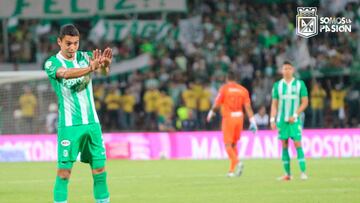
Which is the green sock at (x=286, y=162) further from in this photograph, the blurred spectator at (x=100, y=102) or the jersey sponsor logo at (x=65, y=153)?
the blurred spectator at (x=100, y=102)

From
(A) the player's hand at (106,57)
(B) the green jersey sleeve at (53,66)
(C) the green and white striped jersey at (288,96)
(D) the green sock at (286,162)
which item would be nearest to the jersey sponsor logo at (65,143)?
(B) the green jersey sleeve at (53,66)

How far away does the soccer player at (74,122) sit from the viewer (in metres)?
11.6

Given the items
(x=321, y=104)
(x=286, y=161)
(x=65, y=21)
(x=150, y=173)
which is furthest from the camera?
(x=65, y=21)

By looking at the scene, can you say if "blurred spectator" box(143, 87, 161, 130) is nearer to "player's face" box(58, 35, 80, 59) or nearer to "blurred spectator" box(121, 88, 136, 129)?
"blurred spectator" box(121, 88, 136, 129)

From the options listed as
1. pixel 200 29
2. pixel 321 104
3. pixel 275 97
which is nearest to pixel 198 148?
pixel 321 104

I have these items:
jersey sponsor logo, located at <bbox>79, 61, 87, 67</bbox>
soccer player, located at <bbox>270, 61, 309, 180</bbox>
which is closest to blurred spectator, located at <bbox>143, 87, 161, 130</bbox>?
soccer player, located at <bbox>270, 61, 309, 180</bbox>

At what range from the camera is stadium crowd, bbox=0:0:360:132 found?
32375 mm

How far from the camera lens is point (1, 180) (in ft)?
66.3

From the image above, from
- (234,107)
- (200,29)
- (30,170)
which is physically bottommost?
(30,170)

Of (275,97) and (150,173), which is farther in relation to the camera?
(150,173)

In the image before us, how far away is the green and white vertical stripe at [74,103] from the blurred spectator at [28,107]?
16.5m

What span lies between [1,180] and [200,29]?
16566 millimetres

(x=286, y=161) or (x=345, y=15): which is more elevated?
(x=345, y=15)

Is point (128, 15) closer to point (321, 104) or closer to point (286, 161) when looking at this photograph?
point (321, 104)
